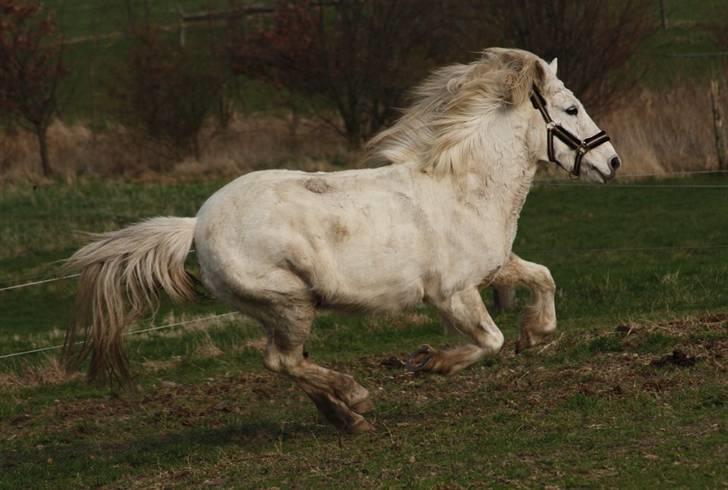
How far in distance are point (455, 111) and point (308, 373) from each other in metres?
1.92

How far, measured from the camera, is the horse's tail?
7.69 metres

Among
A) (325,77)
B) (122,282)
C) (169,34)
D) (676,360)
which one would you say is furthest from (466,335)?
(169,34)

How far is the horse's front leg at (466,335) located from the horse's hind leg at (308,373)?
0.43m

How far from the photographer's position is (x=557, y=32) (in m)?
24.0

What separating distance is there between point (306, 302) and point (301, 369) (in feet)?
1.41

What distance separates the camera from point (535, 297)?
8273mm

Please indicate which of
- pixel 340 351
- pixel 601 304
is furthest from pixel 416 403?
pixel 601 304

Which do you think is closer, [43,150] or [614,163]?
[614,163]

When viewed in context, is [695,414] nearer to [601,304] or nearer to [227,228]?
[227,228]

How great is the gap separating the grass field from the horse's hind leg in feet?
0.53

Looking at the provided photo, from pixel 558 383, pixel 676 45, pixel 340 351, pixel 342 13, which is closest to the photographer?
pixel 558 383

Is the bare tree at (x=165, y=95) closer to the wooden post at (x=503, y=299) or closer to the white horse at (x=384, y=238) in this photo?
the wooden post at (x=503, y=299)

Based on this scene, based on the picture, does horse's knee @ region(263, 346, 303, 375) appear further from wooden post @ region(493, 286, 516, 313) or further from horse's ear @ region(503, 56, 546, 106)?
wooden post @ region(493, 286, 516, 313)

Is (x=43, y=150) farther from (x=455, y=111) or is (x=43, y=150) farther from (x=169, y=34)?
(x=455, y=111)
